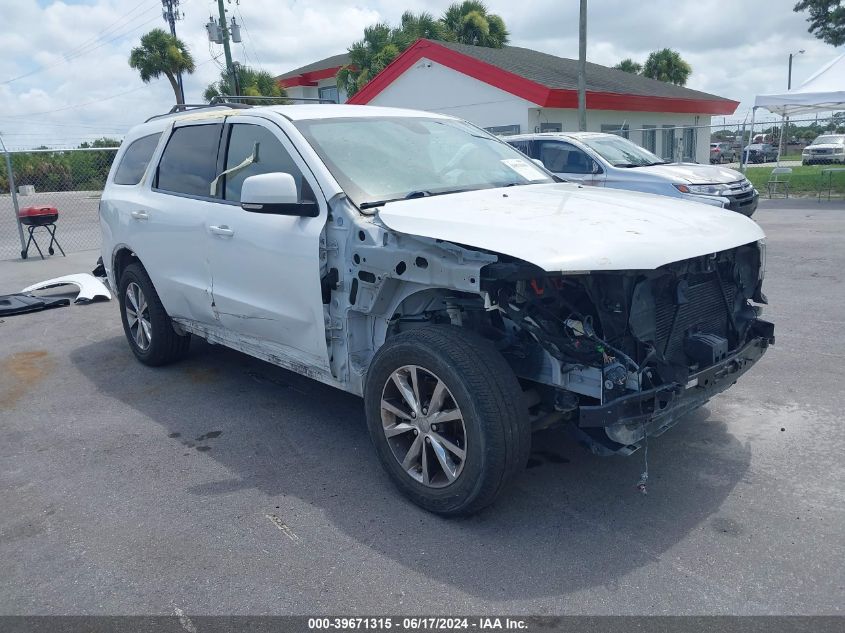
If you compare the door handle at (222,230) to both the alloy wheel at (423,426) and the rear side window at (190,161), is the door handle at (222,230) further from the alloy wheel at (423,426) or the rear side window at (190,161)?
the alloy wheel at (423,426)

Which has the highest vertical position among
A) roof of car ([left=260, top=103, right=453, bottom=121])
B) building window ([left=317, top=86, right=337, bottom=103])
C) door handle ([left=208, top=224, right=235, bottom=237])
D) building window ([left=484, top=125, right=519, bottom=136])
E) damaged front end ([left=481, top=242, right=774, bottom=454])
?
building window ([left=317, top=86, right=337, bottom=103])

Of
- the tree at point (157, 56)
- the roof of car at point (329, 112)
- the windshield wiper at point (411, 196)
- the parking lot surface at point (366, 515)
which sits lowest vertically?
the parking lot surface at point (366, 515)

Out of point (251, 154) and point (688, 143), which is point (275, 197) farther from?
point (688, 143)

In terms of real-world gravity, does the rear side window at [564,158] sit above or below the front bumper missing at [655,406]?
above

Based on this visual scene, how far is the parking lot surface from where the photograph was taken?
3.00m

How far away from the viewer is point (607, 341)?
3.31 meters

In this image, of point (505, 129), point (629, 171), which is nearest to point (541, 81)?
point (505, 129)

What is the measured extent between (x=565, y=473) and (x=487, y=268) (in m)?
1.42

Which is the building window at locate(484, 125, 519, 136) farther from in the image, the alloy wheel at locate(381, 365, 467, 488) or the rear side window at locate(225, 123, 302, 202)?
the alloy wheel at locate(381, 365, 467, 488)

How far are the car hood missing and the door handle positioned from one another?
4.10ft

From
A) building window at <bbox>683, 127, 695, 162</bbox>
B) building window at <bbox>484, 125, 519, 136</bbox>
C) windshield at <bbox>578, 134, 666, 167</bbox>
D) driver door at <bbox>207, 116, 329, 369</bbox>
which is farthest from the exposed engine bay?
building window at <bbox>683, 127, 695, 162</bbox>

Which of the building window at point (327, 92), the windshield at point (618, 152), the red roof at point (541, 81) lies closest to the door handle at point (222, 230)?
the windshield at point (618, 152)

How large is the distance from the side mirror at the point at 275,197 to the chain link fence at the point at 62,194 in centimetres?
1089

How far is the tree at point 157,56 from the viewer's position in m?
38.8
